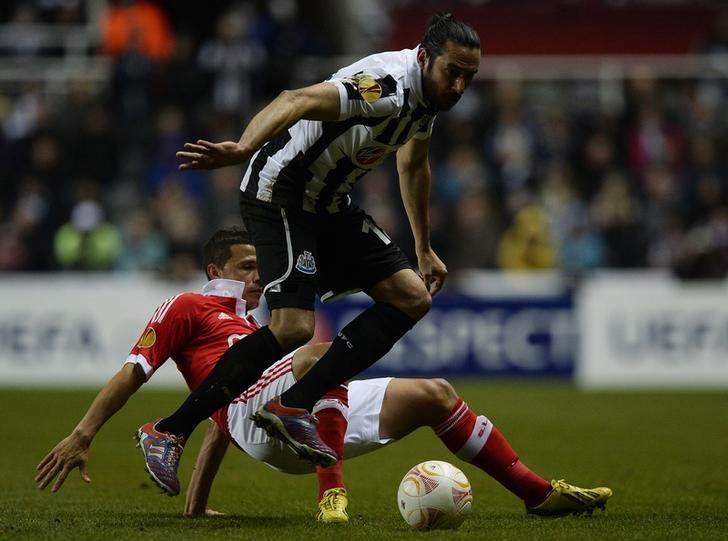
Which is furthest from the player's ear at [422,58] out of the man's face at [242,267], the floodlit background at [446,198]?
the floodlit background at [446,198]

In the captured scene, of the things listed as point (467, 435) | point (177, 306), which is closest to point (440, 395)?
point (467, 435)

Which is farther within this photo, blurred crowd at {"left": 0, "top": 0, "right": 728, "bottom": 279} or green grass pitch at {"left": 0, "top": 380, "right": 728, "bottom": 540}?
blurred crowd at {"left": 0, "top": 0, "right": 728, "bottom": 279}

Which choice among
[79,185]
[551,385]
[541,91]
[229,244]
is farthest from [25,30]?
[229,244]

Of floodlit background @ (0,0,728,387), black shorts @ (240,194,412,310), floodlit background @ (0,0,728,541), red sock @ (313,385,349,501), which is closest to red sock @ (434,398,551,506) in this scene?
red sock @ (313,385,349,501)

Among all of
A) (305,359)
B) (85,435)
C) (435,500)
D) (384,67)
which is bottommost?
(435,500)

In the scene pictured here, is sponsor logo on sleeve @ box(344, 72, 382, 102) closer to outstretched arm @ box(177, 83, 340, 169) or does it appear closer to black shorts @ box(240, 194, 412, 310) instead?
outstretched arm @ box(177, 83, 340, 169)

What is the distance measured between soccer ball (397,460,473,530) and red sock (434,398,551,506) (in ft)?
0.79

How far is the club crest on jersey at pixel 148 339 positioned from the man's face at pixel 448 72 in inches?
61.7

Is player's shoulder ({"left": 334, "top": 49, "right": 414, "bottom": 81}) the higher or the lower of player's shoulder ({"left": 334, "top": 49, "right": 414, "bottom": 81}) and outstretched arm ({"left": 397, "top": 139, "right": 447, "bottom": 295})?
the higher

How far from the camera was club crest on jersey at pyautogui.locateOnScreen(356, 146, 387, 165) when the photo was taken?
5.84 metres

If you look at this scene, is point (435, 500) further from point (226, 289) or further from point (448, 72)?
point (448, 72)

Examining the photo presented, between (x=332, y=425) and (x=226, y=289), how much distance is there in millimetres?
857

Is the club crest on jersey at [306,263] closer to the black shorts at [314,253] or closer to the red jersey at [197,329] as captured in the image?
the black shorts at [314,253]

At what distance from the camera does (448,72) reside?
224 inches
